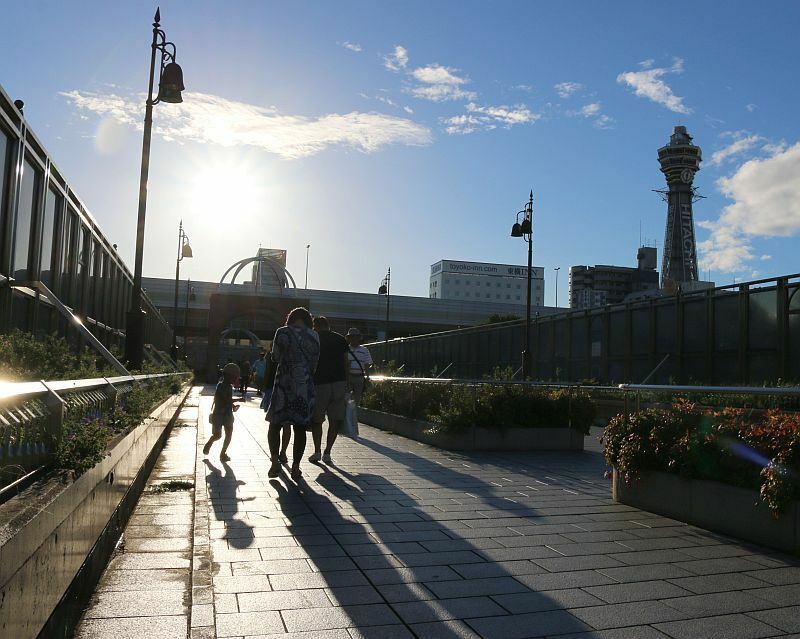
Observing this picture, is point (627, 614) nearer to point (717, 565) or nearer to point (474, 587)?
point (474, 587)

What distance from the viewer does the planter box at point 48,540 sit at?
2.89m

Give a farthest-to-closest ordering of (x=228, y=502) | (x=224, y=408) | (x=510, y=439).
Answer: (x=510, y=439)
(x=224, y=408)
(x=228, y=502)

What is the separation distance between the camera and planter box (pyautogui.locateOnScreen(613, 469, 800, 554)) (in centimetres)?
570

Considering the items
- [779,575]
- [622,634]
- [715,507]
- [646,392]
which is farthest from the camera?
[646,392]

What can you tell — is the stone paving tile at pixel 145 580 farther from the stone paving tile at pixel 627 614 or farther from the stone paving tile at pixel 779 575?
the stone paving tile at pixel 779 575

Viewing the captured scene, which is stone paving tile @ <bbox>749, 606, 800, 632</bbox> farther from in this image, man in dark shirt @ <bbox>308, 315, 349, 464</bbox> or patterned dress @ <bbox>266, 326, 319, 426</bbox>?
man in dark shirt @ <bbox>308, 315, 349, 464</bbox>

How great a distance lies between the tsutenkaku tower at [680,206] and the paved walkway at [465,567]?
15170 centimetres

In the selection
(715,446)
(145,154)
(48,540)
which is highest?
(145,154)

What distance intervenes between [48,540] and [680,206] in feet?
532

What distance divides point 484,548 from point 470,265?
184954 mm

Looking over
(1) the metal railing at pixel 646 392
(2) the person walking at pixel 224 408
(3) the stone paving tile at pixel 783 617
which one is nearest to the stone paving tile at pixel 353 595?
(3) the stone paving tile at pixel 783 617

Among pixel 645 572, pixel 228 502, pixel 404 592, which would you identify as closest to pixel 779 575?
pixel 645 572

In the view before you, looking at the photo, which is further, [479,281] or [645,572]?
[479,281]

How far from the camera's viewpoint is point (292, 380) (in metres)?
8.76
